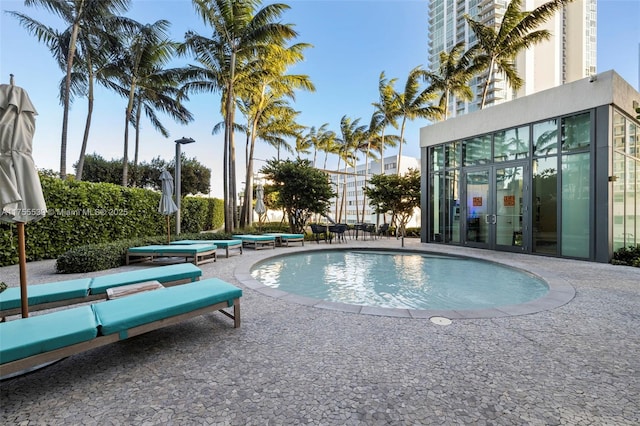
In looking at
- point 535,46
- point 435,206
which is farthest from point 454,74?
point 535,46

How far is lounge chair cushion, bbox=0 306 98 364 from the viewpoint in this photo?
6.40 feet

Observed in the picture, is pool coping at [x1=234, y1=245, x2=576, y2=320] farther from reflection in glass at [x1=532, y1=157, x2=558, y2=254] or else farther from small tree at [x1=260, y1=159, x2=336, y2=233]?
small tree at [x1=260, y1=159, x2=336, y2=233]

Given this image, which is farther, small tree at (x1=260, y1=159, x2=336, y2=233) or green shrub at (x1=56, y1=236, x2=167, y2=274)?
small tree at (x1=260, y1=159, x2=336, y2=233)

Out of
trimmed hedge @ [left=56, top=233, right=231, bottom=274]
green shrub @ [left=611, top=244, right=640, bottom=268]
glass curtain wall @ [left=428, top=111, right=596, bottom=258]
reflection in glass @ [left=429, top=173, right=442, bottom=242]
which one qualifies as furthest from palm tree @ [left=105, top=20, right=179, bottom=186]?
green shrub @ [left=611, top=244, right=640, bottom=268]

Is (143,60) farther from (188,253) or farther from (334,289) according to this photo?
(334,289)

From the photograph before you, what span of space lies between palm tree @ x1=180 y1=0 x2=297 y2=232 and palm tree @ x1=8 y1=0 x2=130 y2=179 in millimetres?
3645

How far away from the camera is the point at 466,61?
16141 millimetres

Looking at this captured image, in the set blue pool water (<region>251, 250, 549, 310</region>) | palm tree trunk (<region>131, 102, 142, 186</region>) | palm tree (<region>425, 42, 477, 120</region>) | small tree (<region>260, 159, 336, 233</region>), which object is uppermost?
palm tree (<region>425, 42, 477, 120</region>)

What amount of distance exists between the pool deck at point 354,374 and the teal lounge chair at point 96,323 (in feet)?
1.01

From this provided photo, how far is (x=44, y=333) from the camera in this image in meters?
2.14

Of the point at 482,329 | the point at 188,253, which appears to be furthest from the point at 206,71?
the point at 482,329

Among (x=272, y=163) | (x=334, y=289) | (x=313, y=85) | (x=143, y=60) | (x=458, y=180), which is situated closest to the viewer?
(x=334, y=289)

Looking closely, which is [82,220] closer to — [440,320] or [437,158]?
[440,320]

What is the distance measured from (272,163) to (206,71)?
222 inches
